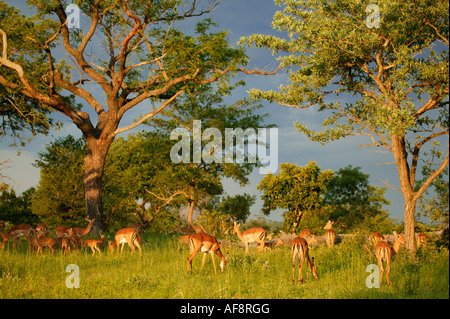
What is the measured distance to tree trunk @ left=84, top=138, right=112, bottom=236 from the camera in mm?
19484

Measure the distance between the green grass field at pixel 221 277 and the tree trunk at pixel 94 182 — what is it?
5499 millimetres

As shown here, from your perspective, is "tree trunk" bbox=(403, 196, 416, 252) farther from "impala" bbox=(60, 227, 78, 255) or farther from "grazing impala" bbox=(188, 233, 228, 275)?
"impala" bbox=(60, 227, 78, 255)

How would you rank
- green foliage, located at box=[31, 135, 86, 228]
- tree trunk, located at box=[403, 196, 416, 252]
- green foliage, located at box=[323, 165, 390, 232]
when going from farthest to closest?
green foliage, located at box=[323, 165, 390, 232], green foliage, located at box=[31, 135, 86, 228], tree trunk, located at box=[403, 196, 416, 252]

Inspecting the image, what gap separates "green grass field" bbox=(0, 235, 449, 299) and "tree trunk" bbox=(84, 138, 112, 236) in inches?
216

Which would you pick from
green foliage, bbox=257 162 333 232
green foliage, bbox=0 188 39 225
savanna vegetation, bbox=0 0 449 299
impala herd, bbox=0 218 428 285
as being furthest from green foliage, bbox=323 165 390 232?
green foliage, bbox=0 188 39 225

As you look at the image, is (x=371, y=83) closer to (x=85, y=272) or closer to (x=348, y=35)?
(x=348, y=35)

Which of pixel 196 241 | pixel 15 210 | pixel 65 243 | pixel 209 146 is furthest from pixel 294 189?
pixel 15 210

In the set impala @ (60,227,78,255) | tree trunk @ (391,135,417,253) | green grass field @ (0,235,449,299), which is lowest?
green grass field @ (0,235,449,299)

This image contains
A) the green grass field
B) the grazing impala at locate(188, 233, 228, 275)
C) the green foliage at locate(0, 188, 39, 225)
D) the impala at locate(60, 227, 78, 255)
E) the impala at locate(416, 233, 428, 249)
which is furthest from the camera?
the green foliage at locate(0, 188, 39, 225)

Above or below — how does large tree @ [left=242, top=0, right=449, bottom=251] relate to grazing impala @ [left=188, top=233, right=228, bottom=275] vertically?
above

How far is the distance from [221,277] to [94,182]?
1143cm

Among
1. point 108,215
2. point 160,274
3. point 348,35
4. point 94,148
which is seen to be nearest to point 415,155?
point 348,35

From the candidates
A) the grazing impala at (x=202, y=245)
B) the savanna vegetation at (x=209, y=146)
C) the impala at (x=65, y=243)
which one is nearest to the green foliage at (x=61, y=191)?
the savanna vegetation at (x=209, y=146)
